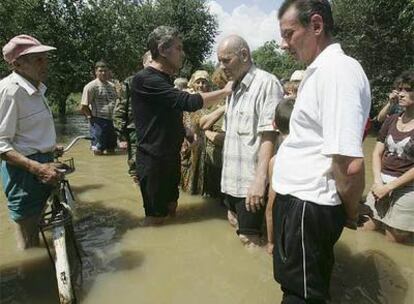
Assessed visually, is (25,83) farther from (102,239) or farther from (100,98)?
(100,98)

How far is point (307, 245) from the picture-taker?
206 centimetres

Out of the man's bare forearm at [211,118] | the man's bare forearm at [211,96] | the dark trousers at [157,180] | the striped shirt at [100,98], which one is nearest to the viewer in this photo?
the man's bare forearm at [211,96]

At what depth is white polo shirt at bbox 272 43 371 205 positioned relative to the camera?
1.79 m

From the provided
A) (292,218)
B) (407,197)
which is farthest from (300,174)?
(407,197)

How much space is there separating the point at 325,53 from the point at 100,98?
766 centimetres

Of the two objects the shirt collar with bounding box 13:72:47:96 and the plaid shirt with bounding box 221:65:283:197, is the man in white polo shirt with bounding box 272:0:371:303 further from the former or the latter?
the shirt collar with bounding box 13:72:47:96

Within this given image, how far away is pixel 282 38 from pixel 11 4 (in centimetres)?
1536

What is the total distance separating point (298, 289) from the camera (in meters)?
2.09

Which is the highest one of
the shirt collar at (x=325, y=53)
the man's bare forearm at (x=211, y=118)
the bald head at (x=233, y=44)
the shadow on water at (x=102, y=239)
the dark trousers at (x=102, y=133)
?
the bald head at (x=233, y=44)

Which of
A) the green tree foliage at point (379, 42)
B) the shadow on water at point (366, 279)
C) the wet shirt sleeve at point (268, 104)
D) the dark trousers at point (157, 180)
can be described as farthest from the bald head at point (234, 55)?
the green tree foliage at point (379, 42)

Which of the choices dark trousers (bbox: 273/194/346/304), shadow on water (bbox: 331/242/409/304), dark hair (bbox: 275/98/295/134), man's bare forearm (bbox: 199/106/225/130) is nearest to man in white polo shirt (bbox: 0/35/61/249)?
man's bare forearm (bbox: 199/106/225/130)

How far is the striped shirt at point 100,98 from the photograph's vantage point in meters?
8.95

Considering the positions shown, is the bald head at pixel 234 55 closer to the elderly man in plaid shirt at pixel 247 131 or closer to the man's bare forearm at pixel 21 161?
the elderly man in plaid shirt at pixel 247 131

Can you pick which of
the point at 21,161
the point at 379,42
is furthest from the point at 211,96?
the point at 379,42
